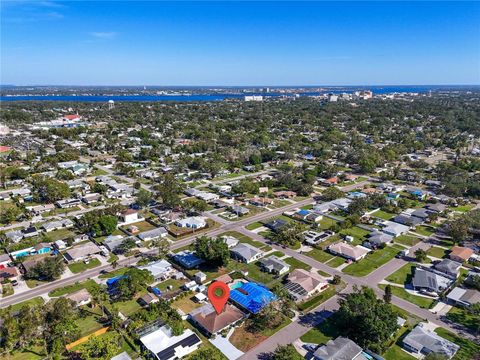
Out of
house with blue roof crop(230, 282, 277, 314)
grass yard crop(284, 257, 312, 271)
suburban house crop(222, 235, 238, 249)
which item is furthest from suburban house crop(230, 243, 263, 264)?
house with blue roof crop(230, 282, 277, 314)

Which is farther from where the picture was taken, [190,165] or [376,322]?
[190,165]

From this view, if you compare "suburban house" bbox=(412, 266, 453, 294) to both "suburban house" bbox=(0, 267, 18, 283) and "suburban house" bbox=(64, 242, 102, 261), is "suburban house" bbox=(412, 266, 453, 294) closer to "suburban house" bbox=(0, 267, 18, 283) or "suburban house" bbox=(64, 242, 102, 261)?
"suburban house" bbox=(64, 242, 102, 261)

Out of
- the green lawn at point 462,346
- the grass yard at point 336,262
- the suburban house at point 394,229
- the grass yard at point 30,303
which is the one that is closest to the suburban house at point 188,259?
the grass yard at point 30,303

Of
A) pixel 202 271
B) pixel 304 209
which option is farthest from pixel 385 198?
pixel 202 271

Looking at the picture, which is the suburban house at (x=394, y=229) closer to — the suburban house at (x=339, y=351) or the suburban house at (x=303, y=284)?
the suburban house at (x=303, y=284)

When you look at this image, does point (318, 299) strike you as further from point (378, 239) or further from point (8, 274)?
point (8, 274)

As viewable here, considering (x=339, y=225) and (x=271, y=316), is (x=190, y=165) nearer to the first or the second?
(x=339, y=225)

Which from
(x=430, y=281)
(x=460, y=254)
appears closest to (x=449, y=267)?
(x=430, y=281)

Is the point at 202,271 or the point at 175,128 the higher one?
the point at 175,128
